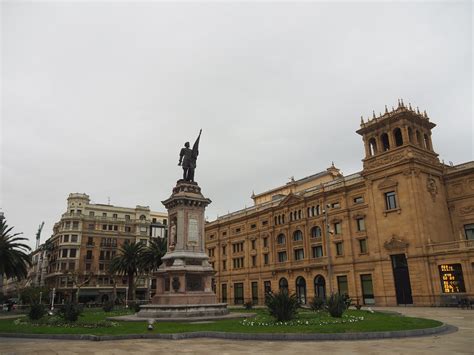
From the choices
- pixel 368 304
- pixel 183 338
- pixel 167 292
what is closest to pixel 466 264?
pixel 368 304

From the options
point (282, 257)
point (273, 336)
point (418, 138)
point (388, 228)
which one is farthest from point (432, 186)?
point (273, 336)

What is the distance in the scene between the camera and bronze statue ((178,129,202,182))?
34.0m

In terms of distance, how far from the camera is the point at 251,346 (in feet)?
48.3

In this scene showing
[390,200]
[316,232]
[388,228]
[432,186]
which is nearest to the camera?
[432,186]

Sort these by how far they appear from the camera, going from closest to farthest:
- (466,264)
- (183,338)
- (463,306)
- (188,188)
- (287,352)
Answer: (287,352) → (183,338) → (188,188) → (463,306) → (466,264)

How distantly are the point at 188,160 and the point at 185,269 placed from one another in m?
10.2

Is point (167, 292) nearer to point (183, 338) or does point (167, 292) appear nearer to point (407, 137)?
point (183, 338)

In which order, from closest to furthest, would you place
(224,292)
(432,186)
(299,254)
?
(432,186), (299,254), (224,292)

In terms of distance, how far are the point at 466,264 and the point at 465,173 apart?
12225 mm

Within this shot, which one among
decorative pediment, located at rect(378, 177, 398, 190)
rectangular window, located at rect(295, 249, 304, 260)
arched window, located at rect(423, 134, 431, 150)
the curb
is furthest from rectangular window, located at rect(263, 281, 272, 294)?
the curb

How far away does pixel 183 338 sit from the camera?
17.5m

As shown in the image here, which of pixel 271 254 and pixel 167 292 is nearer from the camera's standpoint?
pixel 167 292

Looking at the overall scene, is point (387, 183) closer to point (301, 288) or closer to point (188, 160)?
point (301, 288)

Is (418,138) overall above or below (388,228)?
above
